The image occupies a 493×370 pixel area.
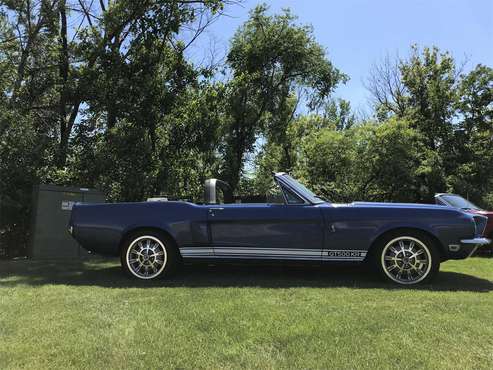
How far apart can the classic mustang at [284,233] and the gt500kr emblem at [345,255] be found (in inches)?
0.5

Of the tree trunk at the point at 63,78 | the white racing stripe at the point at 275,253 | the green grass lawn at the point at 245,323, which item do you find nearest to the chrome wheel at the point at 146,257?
the green grass lawn at the point at 245,323

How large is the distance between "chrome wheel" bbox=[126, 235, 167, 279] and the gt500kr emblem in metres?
2.14

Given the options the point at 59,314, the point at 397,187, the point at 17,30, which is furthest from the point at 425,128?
the point at 59,314

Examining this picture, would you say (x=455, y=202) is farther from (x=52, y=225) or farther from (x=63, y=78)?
(x=63, y=78)

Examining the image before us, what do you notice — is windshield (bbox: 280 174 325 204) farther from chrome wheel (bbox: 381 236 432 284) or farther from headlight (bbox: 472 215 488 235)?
headlight (bbox: 472 215 488 235)

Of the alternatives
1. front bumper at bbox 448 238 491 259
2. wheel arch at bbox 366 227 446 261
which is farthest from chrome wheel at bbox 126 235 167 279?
front bumper at bbox 448 238 491 259

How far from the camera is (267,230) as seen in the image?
6.46 meters

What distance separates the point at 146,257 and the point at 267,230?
1.65 metres

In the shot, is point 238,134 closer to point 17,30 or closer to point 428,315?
point 17,30

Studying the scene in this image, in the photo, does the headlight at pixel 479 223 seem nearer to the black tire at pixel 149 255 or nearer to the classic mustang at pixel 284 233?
the classic mustang at pixel 284 233

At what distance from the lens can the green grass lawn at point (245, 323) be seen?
367cm

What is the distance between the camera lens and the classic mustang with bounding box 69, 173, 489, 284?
6.30 m

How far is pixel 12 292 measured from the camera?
5.90 meters

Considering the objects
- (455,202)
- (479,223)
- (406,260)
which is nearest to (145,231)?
(406,260)
